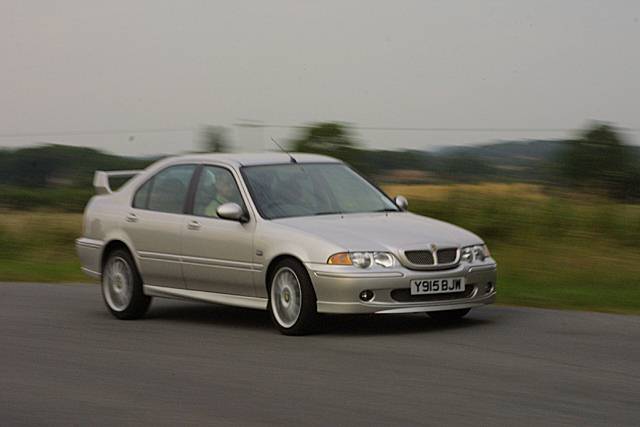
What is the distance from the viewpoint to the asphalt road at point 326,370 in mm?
7785

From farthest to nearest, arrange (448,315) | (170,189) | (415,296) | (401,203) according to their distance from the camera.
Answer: (170,189) → (401,203) → (448,315) → (415,296)

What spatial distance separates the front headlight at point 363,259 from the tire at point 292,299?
0.92 ft

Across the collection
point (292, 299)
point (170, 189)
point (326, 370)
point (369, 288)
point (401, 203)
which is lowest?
point (326, 370)

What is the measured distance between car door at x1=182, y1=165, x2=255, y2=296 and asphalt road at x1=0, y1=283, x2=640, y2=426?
0.39m

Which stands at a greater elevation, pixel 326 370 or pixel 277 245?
pixel 277 245

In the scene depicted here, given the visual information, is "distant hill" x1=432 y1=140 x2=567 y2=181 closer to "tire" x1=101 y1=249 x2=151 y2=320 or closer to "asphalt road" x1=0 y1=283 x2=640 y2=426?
"asphalt road" x1=0 y1=283 x2=640 y2=426

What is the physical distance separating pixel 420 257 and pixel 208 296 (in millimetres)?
1988

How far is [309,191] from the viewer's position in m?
12.3

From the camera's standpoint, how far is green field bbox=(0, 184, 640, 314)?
49.0 feet

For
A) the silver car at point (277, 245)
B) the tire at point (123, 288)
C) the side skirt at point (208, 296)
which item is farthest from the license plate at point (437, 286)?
the tire at point (123, 288)

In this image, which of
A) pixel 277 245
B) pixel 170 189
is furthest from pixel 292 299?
pixel 170 189

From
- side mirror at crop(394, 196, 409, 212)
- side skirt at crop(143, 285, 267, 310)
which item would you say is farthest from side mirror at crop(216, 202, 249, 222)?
side mirror at crop(394, 196, 409, 212)

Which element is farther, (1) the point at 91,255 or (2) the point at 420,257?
(1) the point at 91,255

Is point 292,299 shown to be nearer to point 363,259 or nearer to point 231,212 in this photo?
point 363,259
